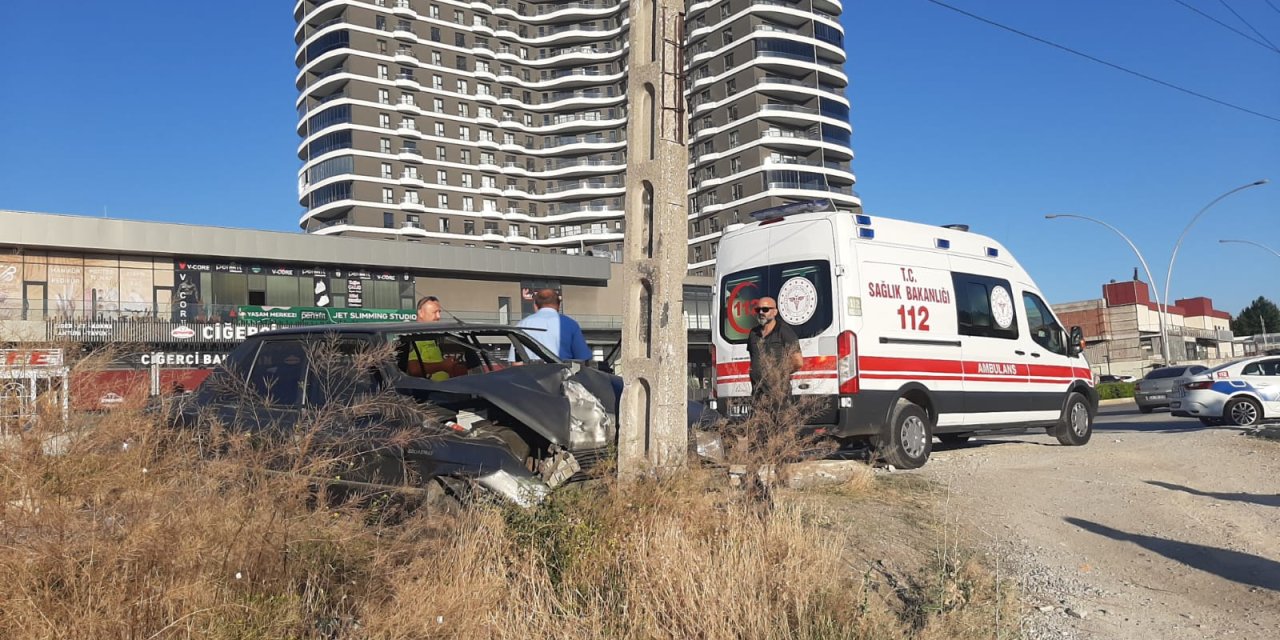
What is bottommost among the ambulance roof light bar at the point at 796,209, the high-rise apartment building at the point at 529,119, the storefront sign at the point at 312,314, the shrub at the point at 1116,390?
the shrub at the point at 1116,390

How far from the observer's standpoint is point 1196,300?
106562 millimetres

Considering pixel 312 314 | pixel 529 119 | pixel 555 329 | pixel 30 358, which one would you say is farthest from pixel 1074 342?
pixel 529 119

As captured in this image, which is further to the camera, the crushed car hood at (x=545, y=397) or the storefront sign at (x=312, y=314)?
the storefront sign at (x=312, y=314)

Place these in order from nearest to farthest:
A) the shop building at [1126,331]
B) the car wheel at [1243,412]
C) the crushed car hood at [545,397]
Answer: the crushed car hood at [545,397] < the car wheel at [1243,412] < the shop building at [1126,331]

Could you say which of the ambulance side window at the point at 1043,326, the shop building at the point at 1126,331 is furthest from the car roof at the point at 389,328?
the shop building at the point at 1126,331

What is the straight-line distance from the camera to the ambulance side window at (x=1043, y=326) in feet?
35.8

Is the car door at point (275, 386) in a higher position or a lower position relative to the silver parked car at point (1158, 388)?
higher

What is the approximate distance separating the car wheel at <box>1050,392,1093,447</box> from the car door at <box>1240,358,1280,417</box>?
7.19 meters

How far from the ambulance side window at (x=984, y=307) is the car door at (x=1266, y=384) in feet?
29.8

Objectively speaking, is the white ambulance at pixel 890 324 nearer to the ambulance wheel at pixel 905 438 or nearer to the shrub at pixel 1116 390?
the ambulance wheel at pixel 905 438

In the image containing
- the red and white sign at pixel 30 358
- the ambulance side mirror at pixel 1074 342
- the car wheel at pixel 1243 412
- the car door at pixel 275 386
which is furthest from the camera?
the car wheel at pixel 1243 412

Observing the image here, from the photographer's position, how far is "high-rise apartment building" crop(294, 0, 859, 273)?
8138cm

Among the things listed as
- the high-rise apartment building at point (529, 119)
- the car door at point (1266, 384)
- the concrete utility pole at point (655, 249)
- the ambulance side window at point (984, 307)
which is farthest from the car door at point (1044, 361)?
the high-rise apartment building at point (529, 119)

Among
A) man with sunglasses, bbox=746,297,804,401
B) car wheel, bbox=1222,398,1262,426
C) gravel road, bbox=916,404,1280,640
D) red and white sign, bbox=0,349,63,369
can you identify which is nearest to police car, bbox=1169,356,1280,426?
car wheel, bbox=1222,398,1262,426
